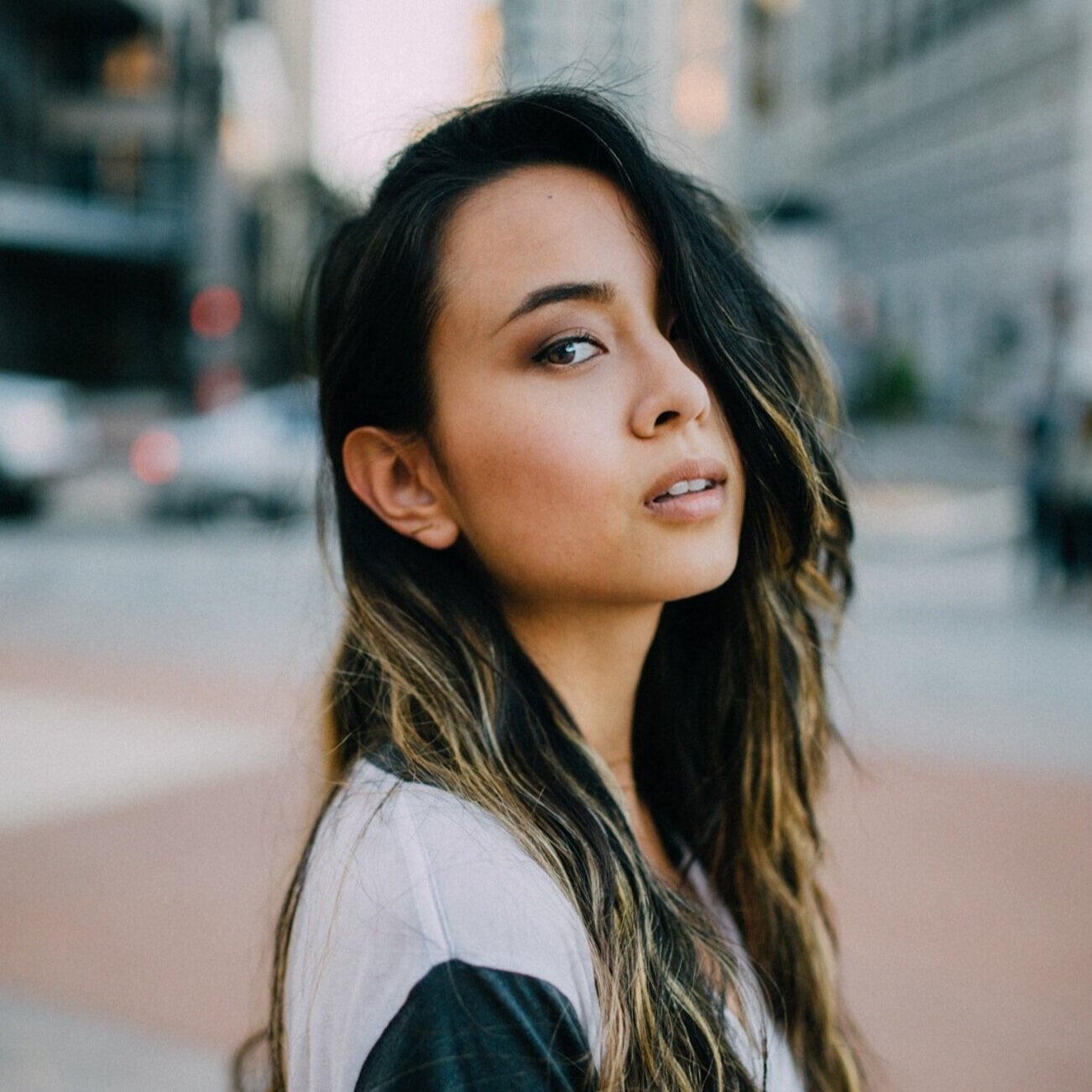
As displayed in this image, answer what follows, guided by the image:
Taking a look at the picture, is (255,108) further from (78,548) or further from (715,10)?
(78,548)

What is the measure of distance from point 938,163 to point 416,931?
36966 mm

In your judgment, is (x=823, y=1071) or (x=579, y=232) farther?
(x=823, y=1071)

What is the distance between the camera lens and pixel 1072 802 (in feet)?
17.0

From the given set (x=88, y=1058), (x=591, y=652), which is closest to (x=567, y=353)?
(x=591, y=652)

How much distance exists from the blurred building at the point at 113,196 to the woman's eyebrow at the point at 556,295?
25958 mm

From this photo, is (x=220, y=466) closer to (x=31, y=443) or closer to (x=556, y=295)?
(x=31, y=443)

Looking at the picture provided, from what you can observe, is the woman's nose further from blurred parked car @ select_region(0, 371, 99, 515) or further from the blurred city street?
blurred parked car @ select_region(0, 371, 99, 515)

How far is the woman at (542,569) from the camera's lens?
3.51 feet

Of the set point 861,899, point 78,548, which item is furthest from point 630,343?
point 78,548

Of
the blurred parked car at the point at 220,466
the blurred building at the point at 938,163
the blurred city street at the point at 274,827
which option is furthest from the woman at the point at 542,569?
the blurred building at the point at 938,163

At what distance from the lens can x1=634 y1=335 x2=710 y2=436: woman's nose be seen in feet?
4.43

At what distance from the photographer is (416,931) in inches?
39.1

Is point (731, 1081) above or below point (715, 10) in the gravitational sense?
below

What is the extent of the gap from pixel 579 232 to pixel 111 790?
4.66 meters
